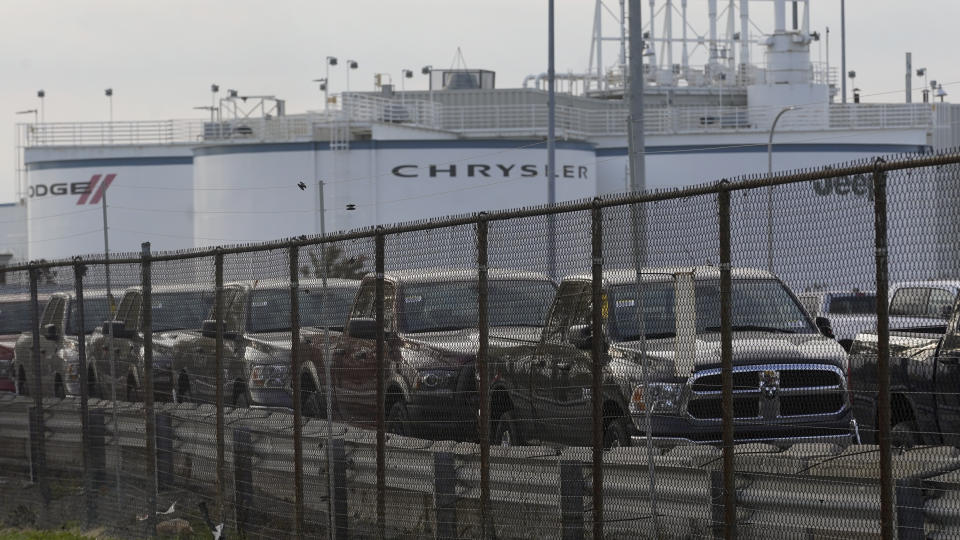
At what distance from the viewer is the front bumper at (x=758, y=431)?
698 cm

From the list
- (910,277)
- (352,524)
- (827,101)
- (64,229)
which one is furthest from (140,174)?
(910,277)

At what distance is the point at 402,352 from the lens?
9.70m

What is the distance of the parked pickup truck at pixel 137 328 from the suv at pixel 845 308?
6.08 meters

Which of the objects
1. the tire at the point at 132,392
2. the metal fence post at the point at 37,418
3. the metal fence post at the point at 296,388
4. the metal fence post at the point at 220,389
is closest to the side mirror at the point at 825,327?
the metal fence post at the point at 296,388

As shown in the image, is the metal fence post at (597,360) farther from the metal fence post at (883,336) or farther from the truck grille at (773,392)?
the metal fence post at (883,336)

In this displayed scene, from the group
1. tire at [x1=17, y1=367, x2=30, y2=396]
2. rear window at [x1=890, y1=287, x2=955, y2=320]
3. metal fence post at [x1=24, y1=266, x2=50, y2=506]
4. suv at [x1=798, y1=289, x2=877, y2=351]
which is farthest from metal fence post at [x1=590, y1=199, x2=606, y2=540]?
tire at [x1=17, y1=367, x2=30, y2=396]

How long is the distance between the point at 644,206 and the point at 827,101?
198 ft

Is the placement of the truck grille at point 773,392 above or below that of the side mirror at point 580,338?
below

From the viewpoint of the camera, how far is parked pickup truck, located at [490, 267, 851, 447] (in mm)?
7309

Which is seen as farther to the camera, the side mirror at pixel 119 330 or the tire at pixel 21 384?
the tire at pixel 21 384

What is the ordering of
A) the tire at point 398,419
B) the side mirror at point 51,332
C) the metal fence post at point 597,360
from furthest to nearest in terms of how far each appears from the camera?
the side mirror at point 51,332 → the tire at point 398,419 → the metal fence post at point 597,360

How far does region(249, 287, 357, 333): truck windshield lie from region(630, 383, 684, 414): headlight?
3.16 metres

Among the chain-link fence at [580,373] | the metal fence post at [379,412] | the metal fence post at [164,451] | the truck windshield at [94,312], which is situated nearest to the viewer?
the chain-link fence at [580,373]

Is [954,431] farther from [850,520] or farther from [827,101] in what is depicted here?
[827,101]
